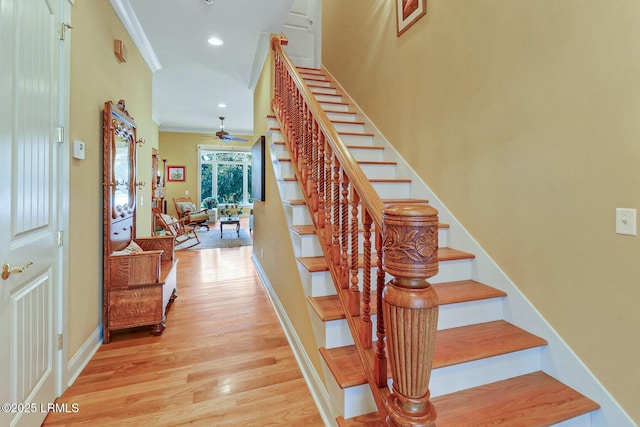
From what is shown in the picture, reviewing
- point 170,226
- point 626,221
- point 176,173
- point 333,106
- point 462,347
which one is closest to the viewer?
point 626,221

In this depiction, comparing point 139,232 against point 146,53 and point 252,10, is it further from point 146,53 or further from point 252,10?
point 252,10

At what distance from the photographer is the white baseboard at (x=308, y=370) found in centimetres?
154

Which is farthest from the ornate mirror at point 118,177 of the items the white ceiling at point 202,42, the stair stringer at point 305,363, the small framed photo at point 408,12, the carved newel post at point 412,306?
the small framed photo at point 408,12

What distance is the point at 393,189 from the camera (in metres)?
2.60

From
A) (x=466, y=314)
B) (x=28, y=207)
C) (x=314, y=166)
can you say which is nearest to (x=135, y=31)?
(x=28, y=207)

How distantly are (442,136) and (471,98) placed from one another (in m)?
0.34

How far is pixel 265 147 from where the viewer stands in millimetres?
3324

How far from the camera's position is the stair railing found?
798 millimetres

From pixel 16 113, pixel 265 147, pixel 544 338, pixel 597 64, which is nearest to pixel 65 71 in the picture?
pixel 16 113

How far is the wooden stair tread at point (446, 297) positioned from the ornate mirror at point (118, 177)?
6.14ft

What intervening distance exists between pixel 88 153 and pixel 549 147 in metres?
2.99

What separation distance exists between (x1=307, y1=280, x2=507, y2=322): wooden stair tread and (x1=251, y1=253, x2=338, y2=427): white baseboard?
1.49 ft

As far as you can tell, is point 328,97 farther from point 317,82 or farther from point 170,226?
point 170,226

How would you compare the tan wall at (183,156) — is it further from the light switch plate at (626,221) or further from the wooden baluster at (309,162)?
the light switch plate at (626,221)
